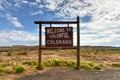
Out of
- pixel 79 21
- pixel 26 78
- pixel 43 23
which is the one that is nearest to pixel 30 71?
pixel 26 78

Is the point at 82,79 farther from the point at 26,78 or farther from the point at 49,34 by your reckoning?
the point at 49,34

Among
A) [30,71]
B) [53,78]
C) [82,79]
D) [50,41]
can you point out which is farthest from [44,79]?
[50,41]

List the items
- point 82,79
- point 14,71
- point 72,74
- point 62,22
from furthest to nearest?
point 62,22 < point 14,71 < point 72,74 < point 82,79

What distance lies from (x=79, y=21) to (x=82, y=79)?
195 inches

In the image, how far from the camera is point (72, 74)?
1383 centimetres

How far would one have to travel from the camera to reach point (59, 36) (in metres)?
16.6

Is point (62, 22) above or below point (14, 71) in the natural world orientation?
above

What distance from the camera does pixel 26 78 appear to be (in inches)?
505

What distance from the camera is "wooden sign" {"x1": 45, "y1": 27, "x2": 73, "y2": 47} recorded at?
16.6 metres

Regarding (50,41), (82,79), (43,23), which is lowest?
(82,79)

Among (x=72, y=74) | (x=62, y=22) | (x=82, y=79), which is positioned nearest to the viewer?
(x=82, y=79)

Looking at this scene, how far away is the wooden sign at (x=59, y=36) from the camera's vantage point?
1656 cm

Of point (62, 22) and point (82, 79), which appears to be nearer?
point (82, 79)

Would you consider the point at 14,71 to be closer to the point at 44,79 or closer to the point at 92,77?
the point at 44,79
